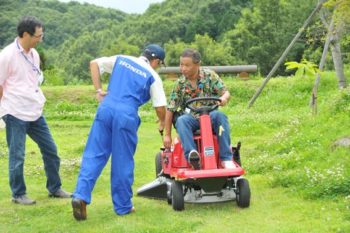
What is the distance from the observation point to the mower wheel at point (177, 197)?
6.46m

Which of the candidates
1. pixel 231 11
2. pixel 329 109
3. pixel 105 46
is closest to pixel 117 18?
pixel 105 46

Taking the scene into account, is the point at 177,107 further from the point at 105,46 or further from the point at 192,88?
the point at 105,46

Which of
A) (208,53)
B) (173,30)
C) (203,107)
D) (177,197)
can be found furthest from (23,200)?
(173,30)

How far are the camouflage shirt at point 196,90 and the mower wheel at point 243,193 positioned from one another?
3.87 ft

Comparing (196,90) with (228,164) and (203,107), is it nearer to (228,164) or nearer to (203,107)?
(203,107)

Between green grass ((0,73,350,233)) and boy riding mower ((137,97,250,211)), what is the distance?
13 cm

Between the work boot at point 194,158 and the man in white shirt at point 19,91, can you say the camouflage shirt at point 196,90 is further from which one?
the man in white shirt at point 19,91

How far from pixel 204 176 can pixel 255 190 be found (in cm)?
144

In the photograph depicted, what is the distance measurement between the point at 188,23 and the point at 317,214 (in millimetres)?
69558

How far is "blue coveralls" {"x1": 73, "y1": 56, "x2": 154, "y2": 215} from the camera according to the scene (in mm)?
6250

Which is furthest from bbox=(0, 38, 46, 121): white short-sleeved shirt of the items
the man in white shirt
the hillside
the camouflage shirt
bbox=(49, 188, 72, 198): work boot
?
the hillside

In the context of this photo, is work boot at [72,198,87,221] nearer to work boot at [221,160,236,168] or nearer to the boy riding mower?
the boy riding mower

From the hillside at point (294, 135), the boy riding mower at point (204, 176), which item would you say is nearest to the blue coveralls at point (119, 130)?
the boy riding mower at point (204, 176)

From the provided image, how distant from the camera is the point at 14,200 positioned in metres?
7.16
